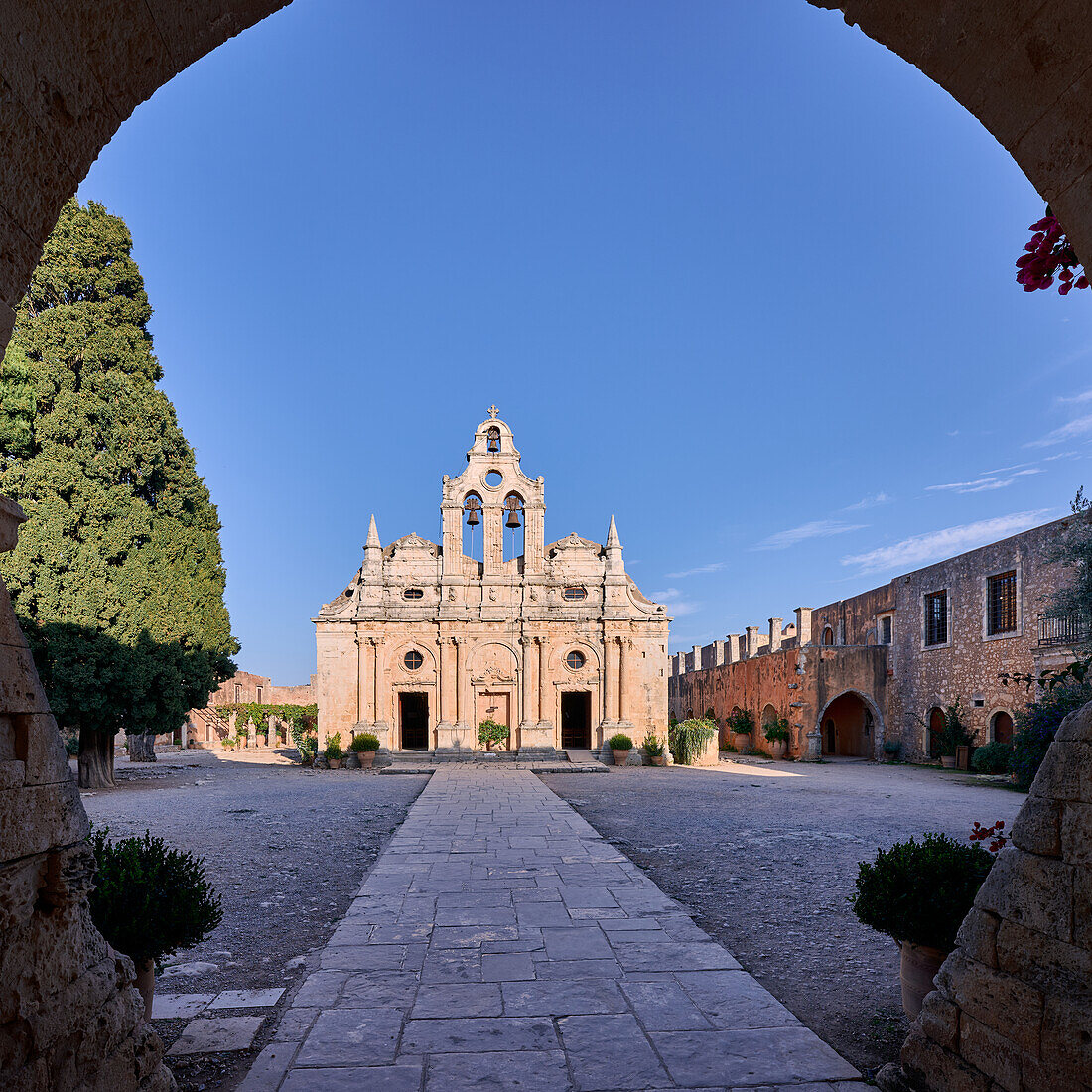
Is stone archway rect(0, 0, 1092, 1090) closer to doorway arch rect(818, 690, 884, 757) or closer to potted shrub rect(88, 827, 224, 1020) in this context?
potted shrub rect(88, 827, 224, 1020)

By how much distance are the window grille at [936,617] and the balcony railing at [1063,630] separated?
477 centimetres

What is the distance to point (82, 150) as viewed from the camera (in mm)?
2305

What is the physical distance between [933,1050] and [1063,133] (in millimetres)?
3204

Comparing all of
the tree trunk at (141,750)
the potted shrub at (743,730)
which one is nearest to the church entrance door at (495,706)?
the tree trunk at (141,750)

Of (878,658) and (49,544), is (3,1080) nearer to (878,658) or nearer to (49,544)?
(49,544)

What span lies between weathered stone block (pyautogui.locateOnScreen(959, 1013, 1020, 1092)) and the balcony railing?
49.2ft

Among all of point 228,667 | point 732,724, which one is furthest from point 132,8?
point 732,724

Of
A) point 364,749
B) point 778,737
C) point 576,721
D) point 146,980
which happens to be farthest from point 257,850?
point 778,737

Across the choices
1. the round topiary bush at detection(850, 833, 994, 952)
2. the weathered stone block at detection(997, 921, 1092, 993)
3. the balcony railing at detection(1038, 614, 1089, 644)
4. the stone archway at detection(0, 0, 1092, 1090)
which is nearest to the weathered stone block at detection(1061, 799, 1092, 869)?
the weathered stone block at detection(997, 921, 1092, 993)

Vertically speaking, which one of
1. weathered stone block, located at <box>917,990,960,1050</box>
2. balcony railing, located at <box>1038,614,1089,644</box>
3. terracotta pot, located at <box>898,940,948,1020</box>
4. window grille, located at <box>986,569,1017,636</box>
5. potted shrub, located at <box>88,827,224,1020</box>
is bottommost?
terracotta pot, located at <box>898,940,948,1020</box>

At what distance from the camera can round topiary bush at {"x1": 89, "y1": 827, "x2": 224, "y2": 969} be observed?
328 centimetres

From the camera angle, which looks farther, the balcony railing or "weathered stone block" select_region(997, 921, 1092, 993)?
the balcony railing

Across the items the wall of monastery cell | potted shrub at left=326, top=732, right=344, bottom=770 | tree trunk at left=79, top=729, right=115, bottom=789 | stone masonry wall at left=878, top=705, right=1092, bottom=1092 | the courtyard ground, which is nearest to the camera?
stone masonry wall at left=878, top=705, right=1092, bottom=1092

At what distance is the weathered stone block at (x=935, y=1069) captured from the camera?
258cm
